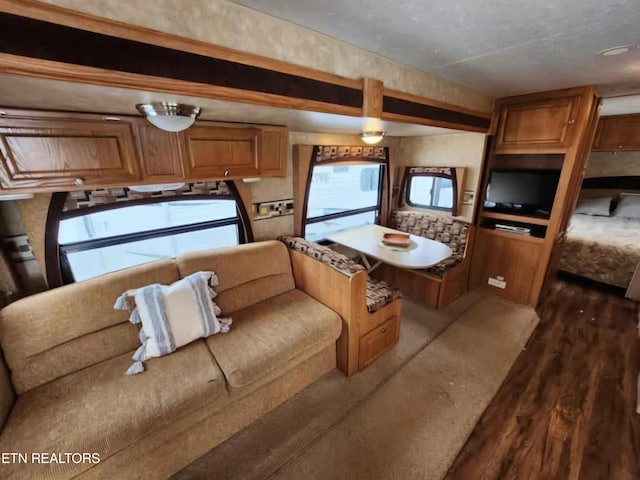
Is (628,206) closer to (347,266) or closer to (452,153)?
(452,153)

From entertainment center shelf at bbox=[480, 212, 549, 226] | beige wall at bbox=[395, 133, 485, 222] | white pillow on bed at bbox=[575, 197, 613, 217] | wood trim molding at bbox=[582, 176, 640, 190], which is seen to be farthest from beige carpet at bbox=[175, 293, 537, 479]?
wood trim molding at bbox=[582, 176, 640, 190]

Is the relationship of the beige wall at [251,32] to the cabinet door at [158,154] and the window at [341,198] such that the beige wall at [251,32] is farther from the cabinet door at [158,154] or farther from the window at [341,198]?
the window at [341,198]

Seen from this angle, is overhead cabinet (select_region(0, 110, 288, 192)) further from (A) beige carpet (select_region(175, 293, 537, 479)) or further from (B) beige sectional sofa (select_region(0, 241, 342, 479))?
(A) beige carpet (select_region(175, 293, 537, 479))

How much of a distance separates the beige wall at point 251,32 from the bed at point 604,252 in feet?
11.3

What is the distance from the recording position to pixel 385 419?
1660 mm

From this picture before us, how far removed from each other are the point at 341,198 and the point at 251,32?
2236 mm

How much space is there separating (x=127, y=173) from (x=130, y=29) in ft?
2.97

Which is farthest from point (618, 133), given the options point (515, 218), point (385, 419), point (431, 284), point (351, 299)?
point (385, 419)

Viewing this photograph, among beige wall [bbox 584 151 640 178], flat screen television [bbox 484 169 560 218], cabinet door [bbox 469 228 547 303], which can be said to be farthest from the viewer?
beige wall [bbox 584 151 640 178]

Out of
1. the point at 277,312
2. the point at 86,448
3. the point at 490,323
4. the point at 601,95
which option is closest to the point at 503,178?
the point at 601,95

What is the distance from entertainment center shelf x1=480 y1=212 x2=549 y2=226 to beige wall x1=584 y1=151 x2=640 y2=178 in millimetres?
2896

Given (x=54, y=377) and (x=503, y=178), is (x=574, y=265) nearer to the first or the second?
(x=503, y=178)

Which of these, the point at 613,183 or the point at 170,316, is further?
the point at 613,183

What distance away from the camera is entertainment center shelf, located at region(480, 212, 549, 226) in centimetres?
257
